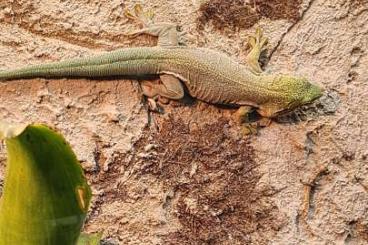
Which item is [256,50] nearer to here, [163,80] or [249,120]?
[249,120]

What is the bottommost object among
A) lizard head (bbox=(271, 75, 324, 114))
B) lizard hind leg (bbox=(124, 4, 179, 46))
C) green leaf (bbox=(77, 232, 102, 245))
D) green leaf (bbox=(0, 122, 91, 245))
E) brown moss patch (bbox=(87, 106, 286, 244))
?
brown moss patch (bbox=(87, 106, 286, 244))

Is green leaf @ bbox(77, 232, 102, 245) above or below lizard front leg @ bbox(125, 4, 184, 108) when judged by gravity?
below

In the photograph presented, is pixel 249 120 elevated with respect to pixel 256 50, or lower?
lower

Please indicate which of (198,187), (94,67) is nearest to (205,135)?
(198,187)

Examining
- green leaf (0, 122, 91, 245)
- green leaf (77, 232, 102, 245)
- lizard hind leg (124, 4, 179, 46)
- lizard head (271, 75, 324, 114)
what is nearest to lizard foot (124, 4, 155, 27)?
lizard hind leg (124, 4, 179, 46)

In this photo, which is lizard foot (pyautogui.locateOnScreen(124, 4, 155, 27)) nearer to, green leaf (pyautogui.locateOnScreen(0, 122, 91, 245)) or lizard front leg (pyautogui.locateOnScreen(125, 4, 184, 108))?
lizard front leg (pyautogui.locateOnScreen(125, 4, 184, 108))

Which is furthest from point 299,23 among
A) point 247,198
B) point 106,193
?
point 106,193
